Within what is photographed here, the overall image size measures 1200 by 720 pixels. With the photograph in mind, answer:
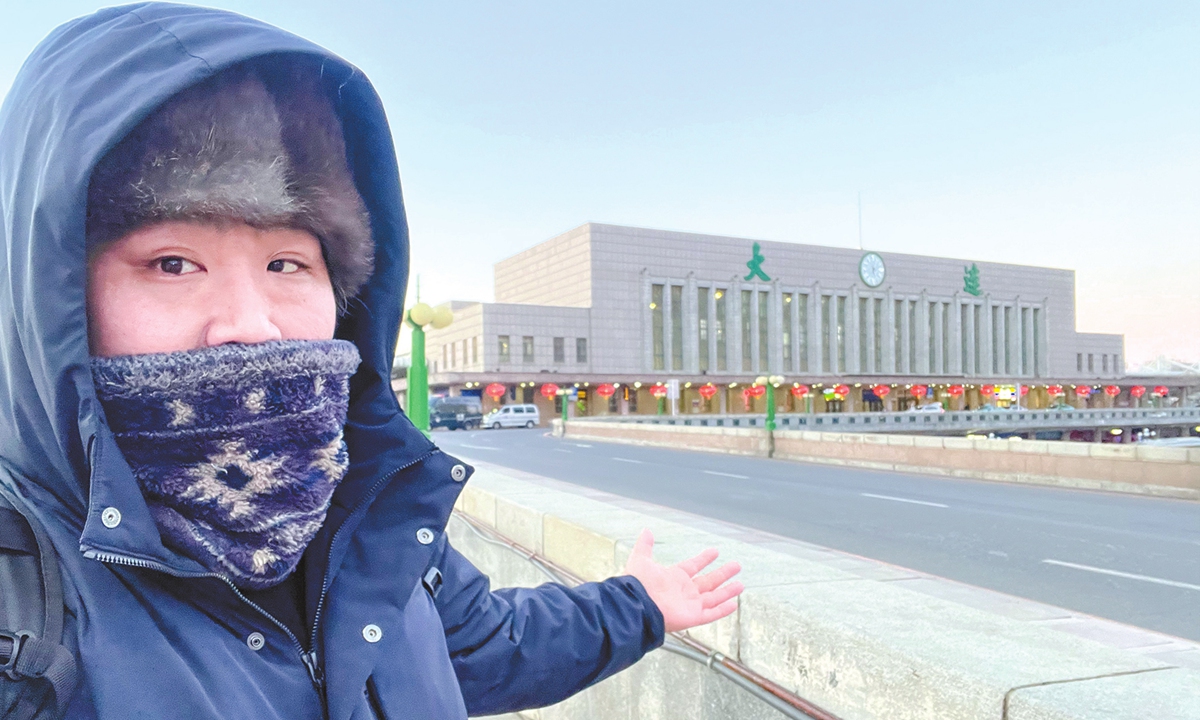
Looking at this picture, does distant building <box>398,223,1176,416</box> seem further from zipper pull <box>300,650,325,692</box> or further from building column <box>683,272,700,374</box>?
zipper pull <box>300,650,325,692</box>

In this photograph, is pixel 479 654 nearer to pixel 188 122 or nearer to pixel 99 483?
pixel 99 483

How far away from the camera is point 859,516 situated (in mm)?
12727

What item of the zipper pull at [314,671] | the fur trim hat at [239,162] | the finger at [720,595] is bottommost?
the finger at [720,595]

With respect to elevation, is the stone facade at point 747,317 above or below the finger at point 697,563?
above

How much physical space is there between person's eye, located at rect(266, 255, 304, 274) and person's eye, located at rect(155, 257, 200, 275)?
0.15 m

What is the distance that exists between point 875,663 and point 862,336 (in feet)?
274

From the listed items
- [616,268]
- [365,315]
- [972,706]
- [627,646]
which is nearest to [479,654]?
[627,646]

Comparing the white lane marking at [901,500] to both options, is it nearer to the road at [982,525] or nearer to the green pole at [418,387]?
the road at [982,525]

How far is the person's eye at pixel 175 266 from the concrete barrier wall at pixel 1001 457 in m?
17.1

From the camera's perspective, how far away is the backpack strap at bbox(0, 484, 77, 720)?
96 centimetres

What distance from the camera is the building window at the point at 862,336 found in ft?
265

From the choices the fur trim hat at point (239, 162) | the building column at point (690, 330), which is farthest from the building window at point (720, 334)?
the fur trim hat at point (239, 162)

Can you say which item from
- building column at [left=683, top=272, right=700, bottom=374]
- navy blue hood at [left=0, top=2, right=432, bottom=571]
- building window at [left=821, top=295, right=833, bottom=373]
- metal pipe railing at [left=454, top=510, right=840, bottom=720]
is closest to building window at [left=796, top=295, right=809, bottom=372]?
building window at [left=821, top=295, right=833, bottom=373]

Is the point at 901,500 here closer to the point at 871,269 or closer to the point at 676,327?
the point at 676,327
